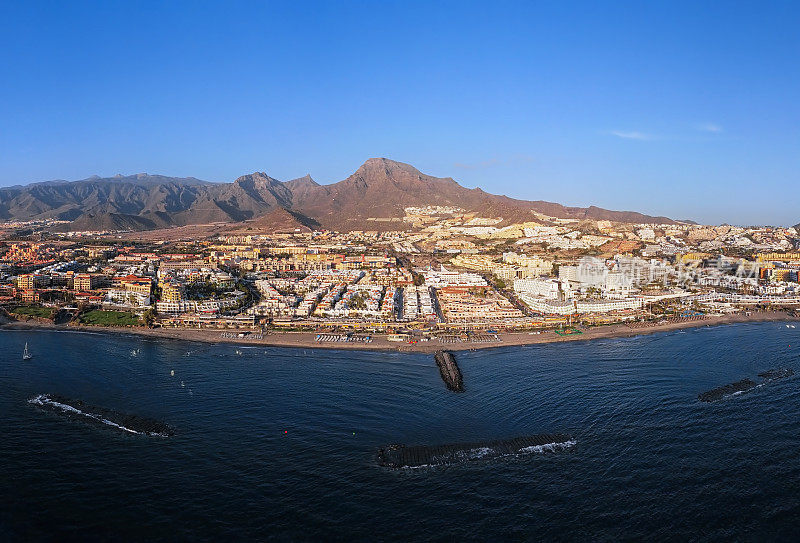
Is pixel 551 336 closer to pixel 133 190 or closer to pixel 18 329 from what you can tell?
pixel 18 329

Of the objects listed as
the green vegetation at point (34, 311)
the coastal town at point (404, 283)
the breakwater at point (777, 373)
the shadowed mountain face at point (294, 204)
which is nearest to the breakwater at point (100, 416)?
the coastal town at point (404, 283)

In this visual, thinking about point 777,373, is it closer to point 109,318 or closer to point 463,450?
point 463,450

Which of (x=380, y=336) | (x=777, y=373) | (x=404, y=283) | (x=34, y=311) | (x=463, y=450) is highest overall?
(x=404, y=283)

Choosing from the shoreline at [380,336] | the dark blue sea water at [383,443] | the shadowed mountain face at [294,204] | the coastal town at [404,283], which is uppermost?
the shadowed mountain face at [294,204]

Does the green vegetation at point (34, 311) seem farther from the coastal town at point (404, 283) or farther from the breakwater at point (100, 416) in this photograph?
the breakwater at point (100, 416)

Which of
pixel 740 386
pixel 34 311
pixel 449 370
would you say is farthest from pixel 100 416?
pixel 740 386

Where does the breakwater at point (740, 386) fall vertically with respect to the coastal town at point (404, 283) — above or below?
below

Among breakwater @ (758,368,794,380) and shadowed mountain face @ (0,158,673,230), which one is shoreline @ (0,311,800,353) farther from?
shadowed mountain face @ (0,158,673,230)
